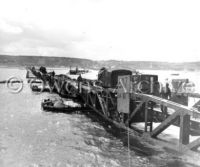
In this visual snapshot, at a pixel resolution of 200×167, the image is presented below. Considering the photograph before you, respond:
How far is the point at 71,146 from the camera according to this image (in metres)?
20.1

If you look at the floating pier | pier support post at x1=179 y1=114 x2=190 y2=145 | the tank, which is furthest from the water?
the tank

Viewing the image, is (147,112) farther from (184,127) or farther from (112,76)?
(112,76)

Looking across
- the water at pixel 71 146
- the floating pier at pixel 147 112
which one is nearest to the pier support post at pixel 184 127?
the floating pier at pixel 147 112

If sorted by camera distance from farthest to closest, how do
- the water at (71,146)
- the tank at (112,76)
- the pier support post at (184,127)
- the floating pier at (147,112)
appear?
the tank at (112,76) → the water at (71,146) → the floating pier at (147,112) → the pier support post at (184,127)

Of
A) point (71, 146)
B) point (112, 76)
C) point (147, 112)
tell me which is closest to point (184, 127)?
point (147, 112)

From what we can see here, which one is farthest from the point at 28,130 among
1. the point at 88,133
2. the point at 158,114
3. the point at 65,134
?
the point at 158,114

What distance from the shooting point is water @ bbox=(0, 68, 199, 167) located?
55.0 feet

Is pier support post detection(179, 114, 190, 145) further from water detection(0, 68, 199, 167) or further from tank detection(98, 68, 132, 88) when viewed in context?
tank detection(98, 68, 132, 88)

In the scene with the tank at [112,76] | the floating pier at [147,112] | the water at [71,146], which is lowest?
the water at [71,146]

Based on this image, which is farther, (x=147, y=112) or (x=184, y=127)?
(x=147, y=112)

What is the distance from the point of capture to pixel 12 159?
17.2 metres

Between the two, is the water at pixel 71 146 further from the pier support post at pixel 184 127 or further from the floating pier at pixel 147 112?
the pier support post at pixel 184 127

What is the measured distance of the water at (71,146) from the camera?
16766mm

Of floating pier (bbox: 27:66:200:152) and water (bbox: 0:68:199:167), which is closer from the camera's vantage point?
floating pier (bbox: 27:66:200:152)
